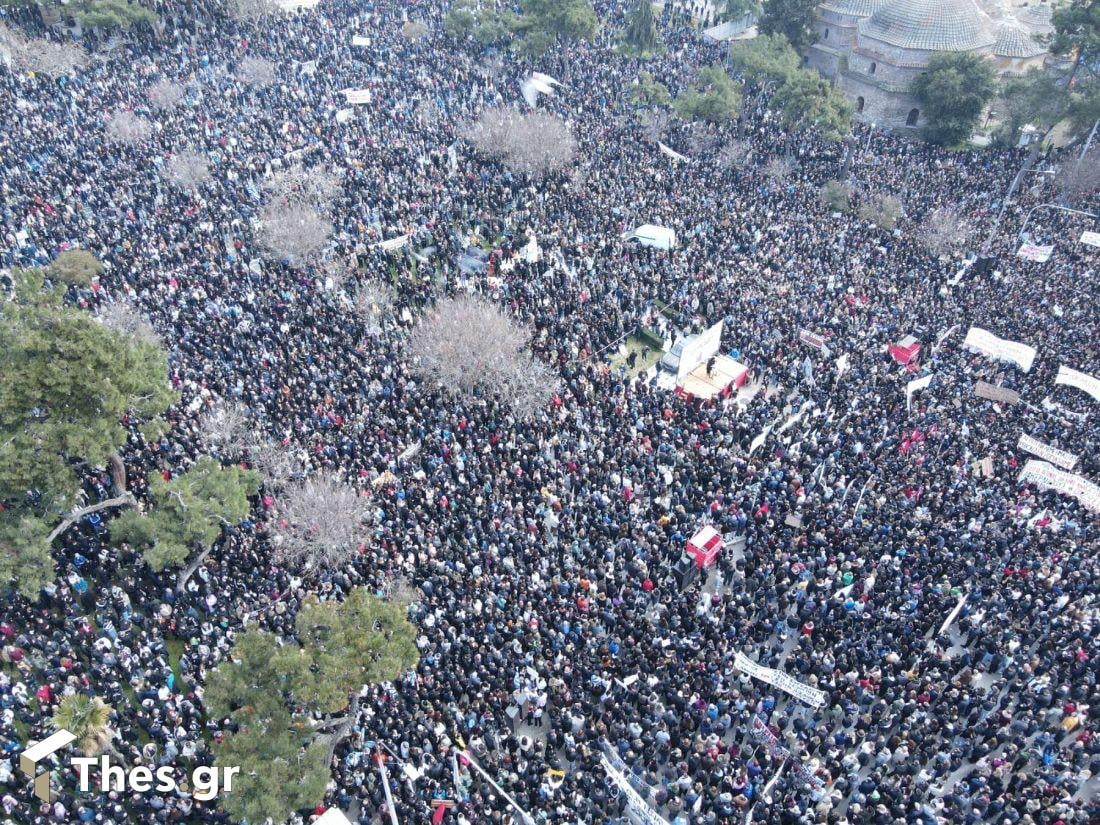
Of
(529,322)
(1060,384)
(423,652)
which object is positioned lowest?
(423,652)

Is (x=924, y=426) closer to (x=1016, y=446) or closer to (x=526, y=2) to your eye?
(x=1016, y=446)

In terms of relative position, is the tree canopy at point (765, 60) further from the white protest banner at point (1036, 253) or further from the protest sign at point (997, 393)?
the protest sign at point (997, 393)

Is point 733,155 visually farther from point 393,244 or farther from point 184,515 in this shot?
point 184,515

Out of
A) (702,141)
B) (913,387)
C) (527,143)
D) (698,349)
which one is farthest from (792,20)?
(913,387)

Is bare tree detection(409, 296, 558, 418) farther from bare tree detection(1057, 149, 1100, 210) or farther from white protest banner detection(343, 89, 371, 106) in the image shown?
Result: bare tree detection(1057, 149, 1100, 210)

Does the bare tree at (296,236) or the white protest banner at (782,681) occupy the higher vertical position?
the bare tree at (296,236)

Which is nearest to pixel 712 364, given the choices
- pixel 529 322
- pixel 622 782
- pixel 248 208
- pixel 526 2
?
pixel 529 322

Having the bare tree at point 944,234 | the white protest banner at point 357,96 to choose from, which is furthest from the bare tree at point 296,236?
the bare tree at point 944,234
